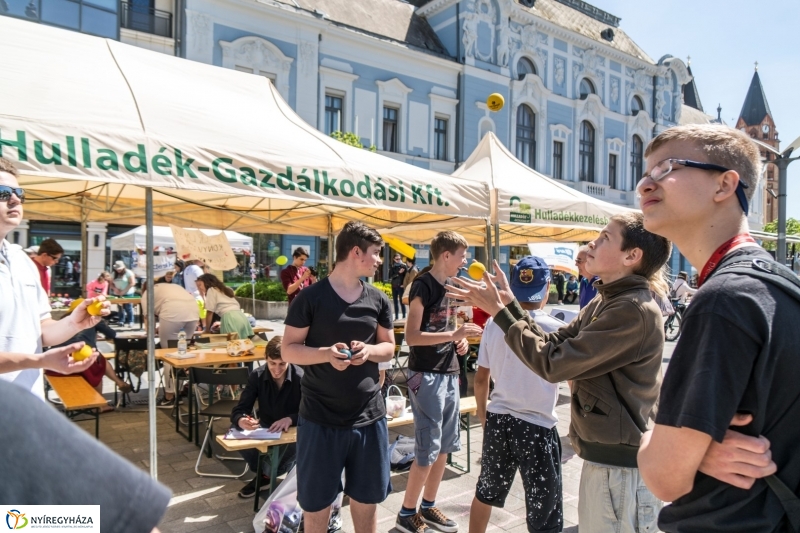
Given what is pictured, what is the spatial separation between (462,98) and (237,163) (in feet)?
74.0

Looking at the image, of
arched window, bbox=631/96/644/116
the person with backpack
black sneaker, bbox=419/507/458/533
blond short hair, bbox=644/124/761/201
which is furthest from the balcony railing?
arched window, bbox=631/96/644/116

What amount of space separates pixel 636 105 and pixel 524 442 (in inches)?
1376

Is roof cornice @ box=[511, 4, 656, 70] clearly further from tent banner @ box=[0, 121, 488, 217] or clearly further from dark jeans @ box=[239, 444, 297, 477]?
dark jeans @ box=[239, 444, 297, 477]

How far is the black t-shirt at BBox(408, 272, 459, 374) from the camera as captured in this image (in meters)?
3.78

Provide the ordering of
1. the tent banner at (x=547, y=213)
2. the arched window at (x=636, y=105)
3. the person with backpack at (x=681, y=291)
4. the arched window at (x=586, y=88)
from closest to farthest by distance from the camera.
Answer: the tent banner at (x=547, y=213) → the person with backpack at (x=681, y=291) → the arched window at (x=586, y=88) → the arched window at (x=636, y=105)

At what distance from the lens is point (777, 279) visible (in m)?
1.09

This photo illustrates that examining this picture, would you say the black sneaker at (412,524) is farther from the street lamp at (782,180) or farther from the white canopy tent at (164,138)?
the street lamp at (782,180)

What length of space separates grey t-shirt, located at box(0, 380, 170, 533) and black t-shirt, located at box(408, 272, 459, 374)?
3101 millimetres

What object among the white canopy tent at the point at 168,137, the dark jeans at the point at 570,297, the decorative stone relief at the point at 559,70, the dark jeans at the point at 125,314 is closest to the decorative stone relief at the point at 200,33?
the dark jeans at the point at 125,314

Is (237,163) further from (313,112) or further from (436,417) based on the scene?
(313,112)

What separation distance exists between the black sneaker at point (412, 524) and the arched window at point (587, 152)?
1151 inches

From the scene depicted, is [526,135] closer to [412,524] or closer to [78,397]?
[78,397]

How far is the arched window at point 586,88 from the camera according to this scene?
29.7 m

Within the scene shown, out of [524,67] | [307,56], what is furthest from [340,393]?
[524,67]
